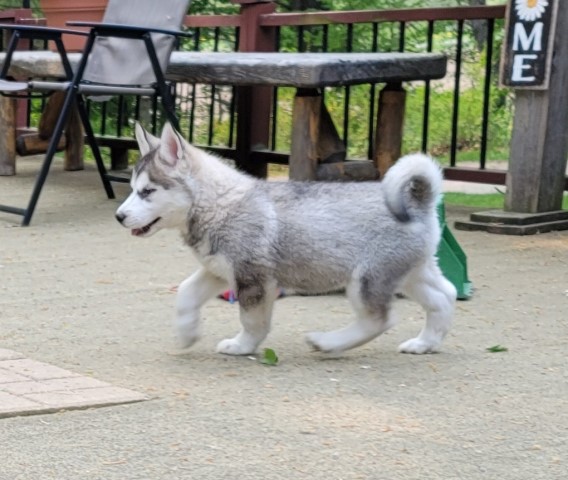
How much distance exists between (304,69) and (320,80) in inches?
4.4

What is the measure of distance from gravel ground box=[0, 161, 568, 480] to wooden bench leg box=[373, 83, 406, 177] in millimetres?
1118

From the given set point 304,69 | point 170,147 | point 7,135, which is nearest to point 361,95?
point 7,135

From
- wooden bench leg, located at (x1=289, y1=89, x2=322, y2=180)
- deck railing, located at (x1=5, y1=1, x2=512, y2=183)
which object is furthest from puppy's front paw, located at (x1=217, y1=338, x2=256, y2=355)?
deck railing, located at (x1=5, y1=1, x2=512, y2=183)

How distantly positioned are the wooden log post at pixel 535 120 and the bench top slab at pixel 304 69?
1.72 ft

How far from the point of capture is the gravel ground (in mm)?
3756

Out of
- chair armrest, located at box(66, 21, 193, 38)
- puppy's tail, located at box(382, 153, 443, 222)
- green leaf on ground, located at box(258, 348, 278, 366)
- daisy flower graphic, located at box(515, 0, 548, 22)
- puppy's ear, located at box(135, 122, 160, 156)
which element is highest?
daisy flower graphic, located at box(515, 0, 548, 22)

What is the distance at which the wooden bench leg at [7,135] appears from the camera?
9.96m

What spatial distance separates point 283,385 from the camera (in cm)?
462

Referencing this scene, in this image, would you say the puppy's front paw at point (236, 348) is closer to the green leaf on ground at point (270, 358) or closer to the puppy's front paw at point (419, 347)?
the green leaf on ground at point (270, 358)

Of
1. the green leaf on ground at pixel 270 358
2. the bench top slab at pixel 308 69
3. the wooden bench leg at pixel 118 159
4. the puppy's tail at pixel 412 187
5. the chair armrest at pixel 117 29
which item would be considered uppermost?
the chair armrest at pixel 117 29

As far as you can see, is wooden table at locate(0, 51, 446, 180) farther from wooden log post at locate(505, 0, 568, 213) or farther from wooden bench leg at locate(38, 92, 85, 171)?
wooden bench leg at locate(38, 92, 85, 171)

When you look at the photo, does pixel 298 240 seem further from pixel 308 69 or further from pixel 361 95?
pixel 361 95

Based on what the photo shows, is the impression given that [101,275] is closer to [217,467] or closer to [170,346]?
[170,346]

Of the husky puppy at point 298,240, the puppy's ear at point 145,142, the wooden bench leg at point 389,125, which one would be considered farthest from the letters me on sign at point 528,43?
the puppy's ear at point 145,142
